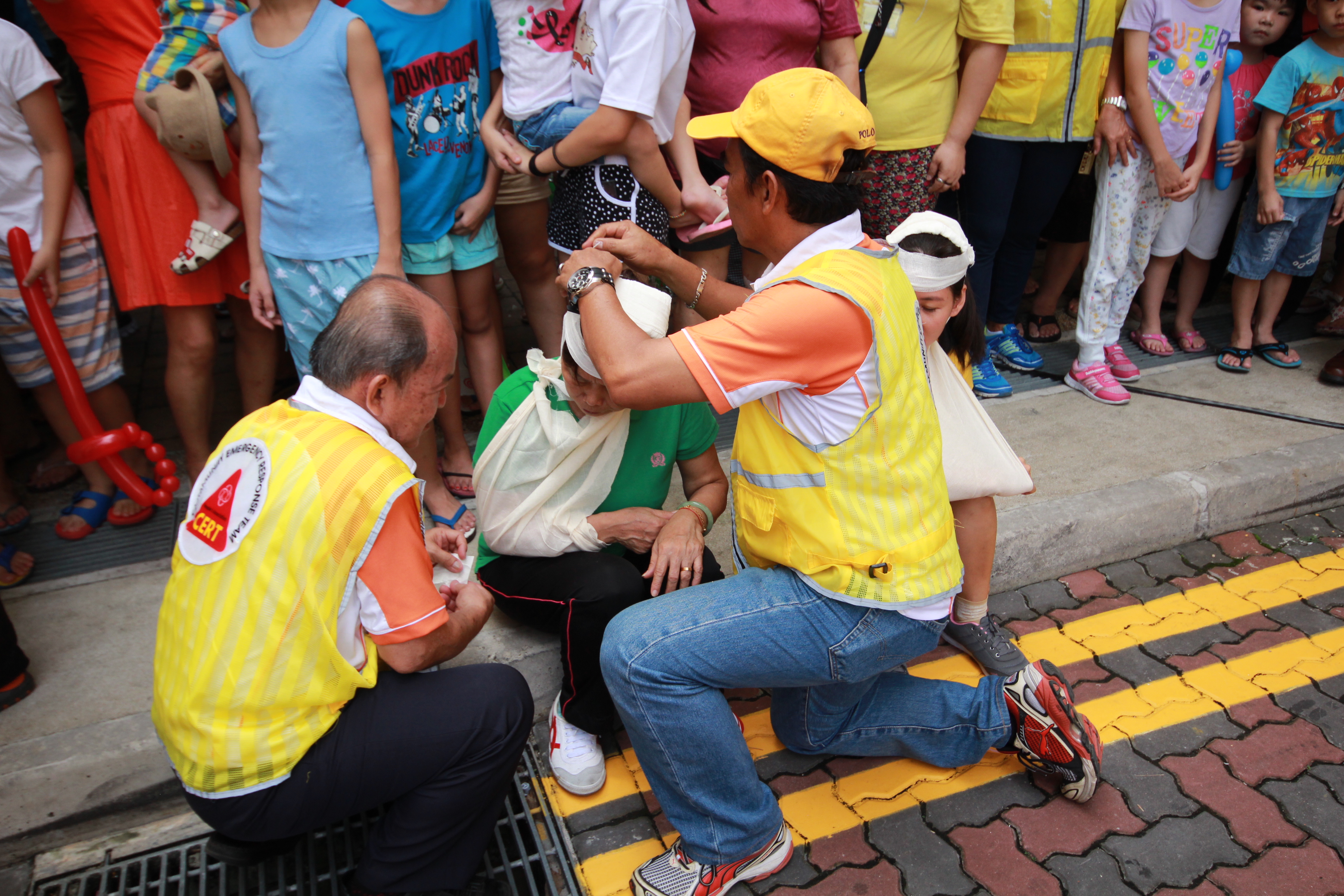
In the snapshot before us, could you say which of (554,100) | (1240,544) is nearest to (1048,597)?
(1240,544)

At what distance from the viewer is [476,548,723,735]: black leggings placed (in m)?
2.36

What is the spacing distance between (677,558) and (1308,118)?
4119 mm

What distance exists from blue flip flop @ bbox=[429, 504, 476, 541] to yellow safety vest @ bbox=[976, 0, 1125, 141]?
9.71 feet

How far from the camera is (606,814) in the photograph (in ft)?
7.91

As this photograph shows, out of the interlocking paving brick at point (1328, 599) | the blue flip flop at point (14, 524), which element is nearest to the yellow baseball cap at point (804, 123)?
the interlocking paving brick at point (1328, 599)

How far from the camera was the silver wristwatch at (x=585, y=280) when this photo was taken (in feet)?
6.59

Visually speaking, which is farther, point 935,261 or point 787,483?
point 935,261

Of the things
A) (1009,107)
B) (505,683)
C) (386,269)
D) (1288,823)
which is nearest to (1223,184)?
(1009,107)

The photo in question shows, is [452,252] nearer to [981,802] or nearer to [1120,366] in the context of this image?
[981,802]

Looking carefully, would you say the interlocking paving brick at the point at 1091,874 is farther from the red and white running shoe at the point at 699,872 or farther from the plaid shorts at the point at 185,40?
the plaid shorts at the point at 185,40

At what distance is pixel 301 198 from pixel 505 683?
1825 millimetres

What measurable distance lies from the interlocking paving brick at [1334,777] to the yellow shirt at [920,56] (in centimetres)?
274

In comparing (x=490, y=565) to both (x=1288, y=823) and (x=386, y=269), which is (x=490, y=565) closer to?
(x=386, y=269)

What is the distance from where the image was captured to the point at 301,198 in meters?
2.93
